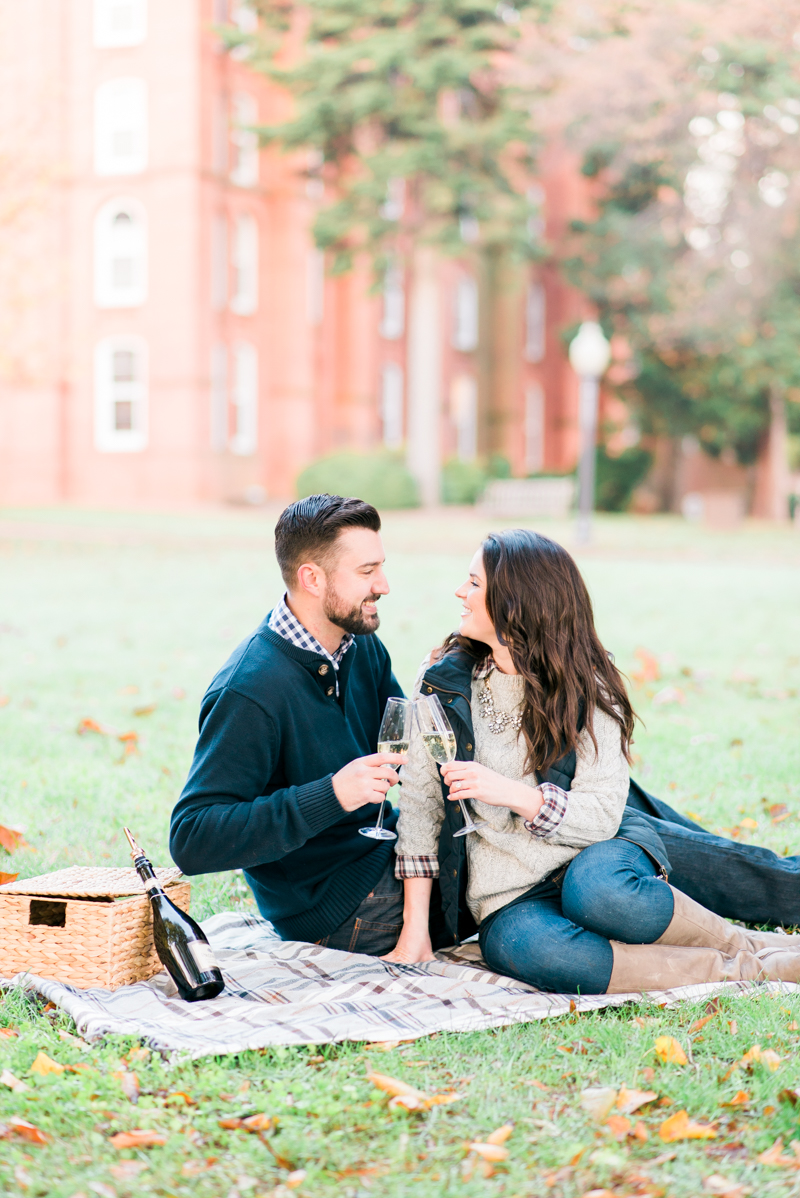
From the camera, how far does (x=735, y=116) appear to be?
82.8ft

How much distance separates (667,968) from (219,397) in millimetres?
28235

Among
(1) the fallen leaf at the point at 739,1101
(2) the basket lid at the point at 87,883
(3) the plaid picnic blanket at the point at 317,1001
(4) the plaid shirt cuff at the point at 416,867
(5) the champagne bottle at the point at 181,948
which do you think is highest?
(4) the plaid shirt cuff at the point at 416,867

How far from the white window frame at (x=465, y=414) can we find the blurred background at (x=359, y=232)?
1.10m

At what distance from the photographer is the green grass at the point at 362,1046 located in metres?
2.55

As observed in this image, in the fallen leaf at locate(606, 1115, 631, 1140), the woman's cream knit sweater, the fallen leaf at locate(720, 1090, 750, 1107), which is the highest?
the woman's cream knit sweater

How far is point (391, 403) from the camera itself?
3619 cm

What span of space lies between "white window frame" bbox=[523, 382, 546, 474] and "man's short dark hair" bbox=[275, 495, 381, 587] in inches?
1548

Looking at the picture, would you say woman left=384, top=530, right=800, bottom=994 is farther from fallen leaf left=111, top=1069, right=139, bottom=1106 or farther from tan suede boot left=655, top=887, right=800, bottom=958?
fallen leaf left=111, top=1069, right=139, bottom=1106

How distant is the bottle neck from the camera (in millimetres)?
3567

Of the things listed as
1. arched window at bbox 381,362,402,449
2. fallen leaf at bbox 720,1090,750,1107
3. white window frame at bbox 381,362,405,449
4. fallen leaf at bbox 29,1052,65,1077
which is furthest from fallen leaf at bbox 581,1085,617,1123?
arched window at bbox 381,362,402,449

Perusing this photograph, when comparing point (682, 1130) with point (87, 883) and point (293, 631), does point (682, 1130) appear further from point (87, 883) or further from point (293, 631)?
point (87, 883)

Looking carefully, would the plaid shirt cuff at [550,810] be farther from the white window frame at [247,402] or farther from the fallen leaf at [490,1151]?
the white window frame at [247,402]

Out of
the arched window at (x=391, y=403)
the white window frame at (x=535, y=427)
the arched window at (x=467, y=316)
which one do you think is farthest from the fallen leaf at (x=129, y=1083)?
the white window frame at (x=535, y=427)

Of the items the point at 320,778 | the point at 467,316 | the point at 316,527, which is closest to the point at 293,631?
the point at 316,527
